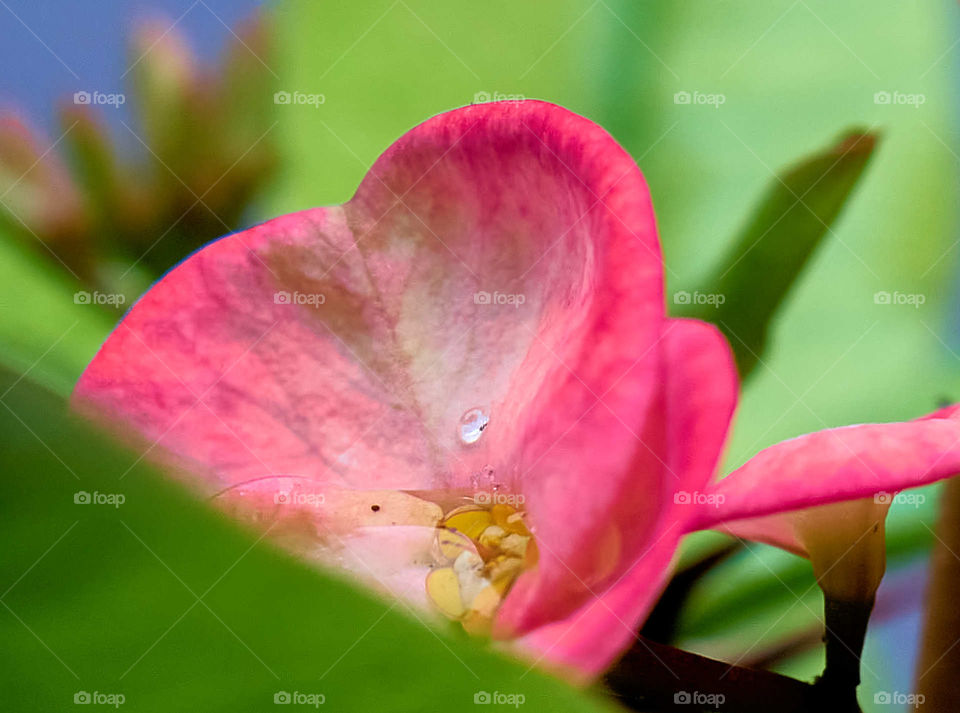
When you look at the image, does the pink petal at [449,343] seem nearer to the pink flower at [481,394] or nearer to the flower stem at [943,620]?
the pink flower at [481,394]

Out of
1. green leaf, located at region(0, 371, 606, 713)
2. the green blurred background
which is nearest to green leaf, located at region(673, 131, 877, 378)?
the green blurred background

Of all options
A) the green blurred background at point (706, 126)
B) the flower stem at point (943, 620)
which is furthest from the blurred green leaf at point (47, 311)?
the flower stem at point (943, 620)

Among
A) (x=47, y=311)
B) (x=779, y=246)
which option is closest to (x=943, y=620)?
(x=779, y=246)

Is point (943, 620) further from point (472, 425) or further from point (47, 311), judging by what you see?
point (47, 311)

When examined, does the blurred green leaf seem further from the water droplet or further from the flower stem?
the flower stem

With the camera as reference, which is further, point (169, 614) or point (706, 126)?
point (706, 126)

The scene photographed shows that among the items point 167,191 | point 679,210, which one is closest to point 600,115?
point 679,210

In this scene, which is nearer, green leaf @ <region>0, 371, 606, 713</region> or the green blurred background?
green leaf @ <region>0, 371, 606, 713</region>
